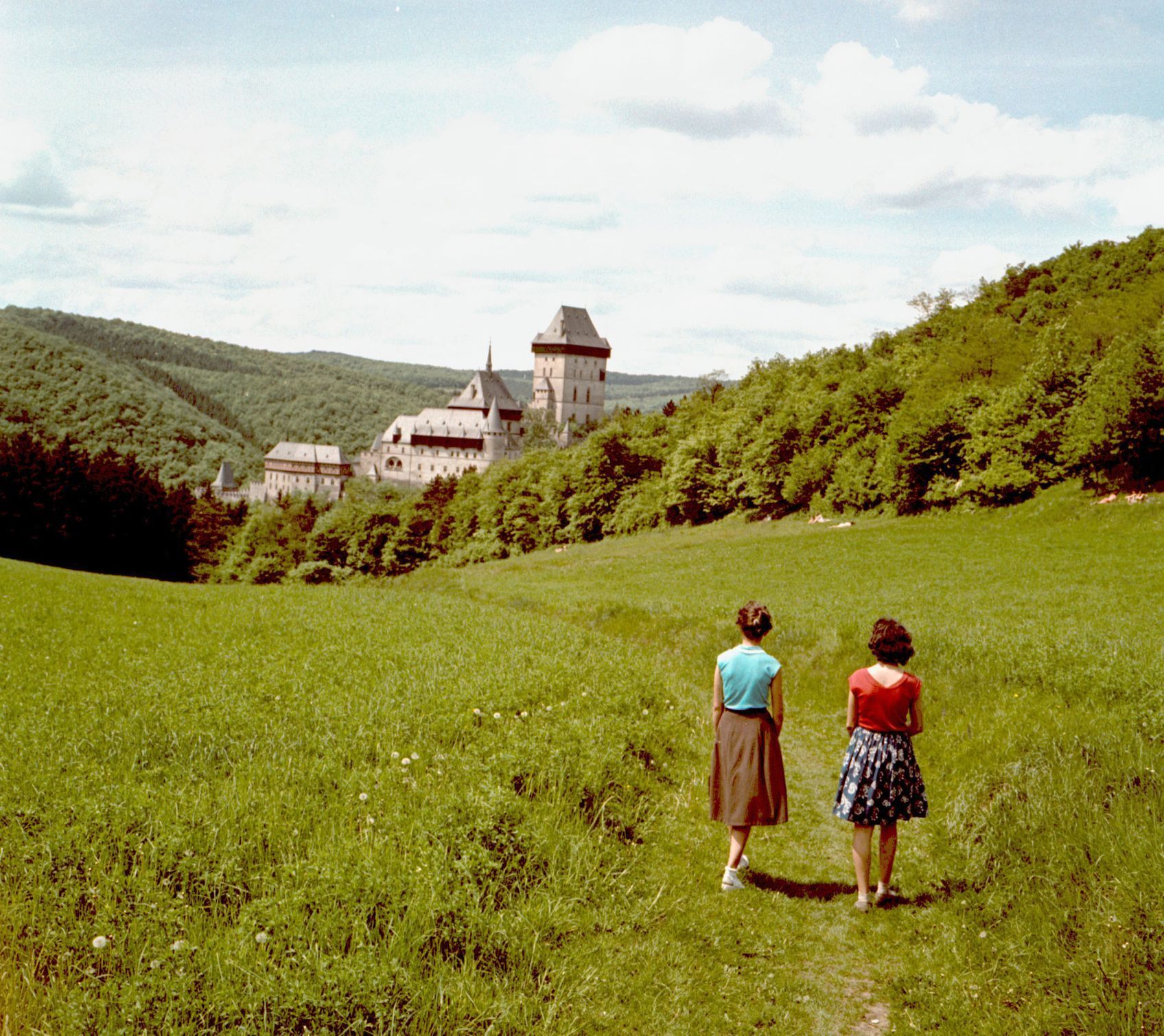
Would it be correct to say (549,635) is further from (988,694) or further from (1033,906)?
(1033,906)

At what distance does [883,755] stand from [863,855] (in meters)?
0.84

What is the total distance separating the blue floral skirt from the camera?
7.86 metres

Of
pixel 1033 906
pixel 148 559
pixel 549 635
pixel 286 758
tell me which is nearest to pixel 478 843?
pixel 286 758

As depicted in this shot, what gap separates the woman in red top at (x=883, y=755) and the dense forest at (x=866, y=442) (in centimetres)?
3305

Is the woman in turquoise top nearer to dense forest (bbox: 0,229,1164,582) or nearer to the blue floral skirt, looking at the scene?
the blue floral skirt

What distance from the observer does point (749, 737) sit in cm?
823

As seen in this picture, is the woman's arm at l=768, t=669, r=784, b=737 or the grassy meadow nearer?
the grassy meadow

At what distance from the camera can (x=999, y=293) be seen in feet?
283

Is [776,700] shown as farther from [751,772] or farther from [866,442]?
[866,442]

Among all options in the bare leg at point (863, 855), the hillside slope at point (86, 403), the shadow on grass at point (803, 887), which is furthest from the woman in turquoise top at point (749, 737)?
the hillside slope at point (86, 403)

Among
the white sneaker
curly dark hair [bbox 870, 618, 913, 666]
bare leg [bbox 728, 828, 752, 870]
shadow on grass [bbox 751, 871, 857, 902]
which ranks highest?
curly dark hair [bbox 870, 618, 913, 666]

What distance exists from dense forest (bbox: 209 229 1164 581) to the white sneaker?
1330 inches

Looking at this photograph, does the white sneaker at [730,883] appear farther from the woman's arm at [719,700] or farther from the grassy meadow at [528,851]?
the woman's arm at [719,700]

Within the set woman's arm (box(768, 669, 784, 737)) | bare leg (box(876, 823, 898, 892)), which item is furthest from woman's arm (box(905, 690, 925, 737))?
woman's arm (box(768, 669, 784, 737))
